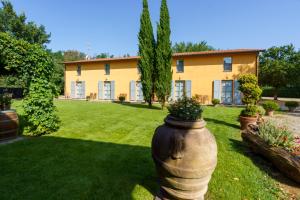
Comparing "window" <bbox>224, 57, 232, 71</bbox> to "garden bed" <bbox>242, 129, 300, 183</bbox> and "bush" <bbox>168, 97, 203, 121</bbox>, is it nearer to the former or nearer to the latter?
"garden bed" <bbox>242, 129, 300, 183</bbox>

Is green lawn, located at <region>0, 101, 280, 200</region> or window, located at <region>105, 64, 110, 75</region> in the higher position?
window, located at <region>105, 64, 110, 75</region>

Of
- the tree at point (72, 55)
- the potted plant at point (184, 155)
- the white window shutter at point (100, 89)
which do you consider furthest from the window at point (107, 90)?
the tree at point (72, 55)

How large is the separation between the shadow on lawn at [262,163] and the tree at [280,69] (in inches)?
883

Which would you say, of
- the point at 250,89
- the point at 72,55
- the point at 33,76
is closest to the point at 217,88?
the point at 250,89

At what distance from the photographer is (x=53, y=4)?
11336mm

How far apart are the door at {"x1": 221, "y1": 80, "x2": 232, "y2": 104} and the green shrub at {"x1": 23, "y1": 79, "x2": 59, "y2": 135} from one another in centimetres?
1411

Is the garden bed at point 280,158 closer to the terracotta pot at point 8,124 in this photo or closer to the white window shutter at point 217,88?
the terracotta pot at point 8,124

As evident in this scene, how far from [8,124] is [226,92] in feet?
50.4

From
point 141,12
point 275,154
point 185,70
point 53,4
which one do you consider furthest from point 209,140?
point 185,70

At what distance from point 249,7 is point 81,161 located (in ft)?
29.2

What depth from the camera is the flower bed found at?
3180 mm

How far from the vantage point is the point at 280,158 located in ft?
11.2

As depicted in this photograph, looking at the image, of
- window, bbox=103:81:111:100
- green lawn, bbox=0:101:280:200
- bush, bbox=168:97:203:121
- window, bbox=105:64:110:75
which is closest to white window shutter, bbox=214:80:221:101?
window, bbox=103:81:111:100

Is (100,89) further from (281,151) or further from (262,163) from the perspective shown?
(281,151)
